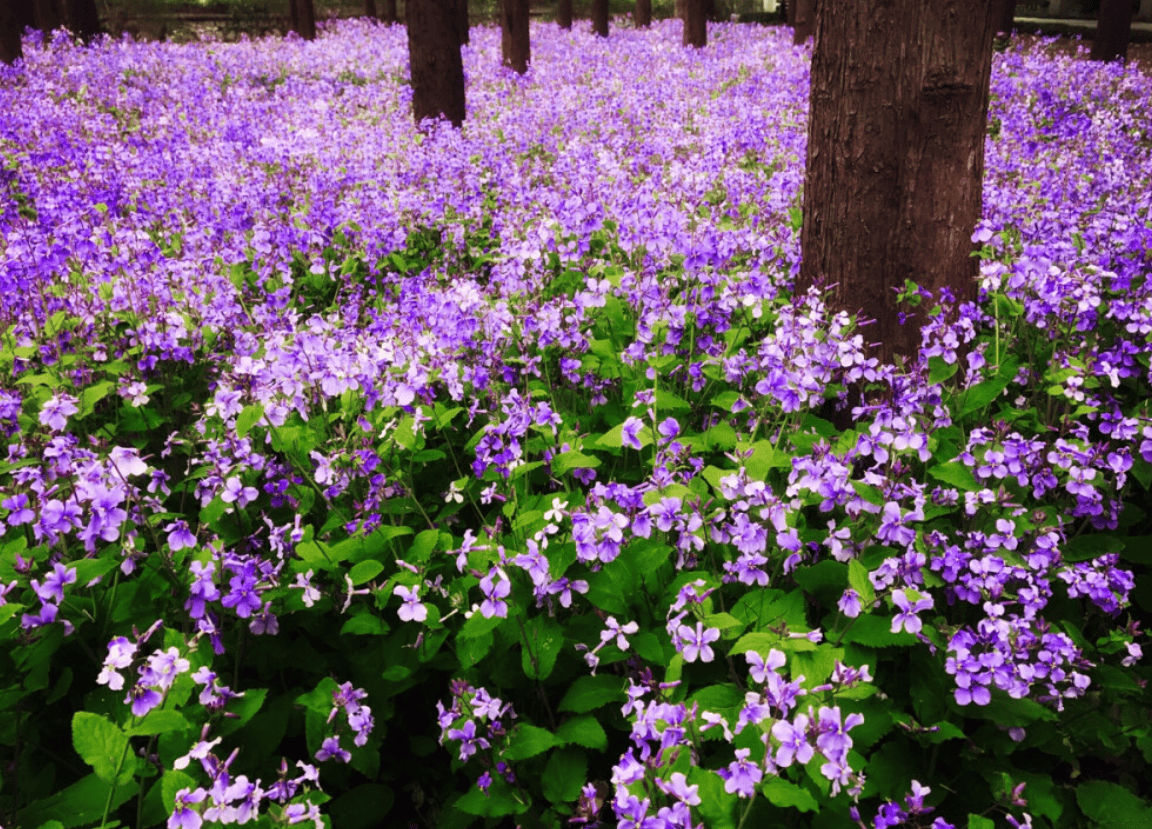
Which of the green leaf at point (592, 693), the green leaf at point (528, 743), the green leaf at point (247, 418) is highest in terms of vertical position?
the green leaf at point (247, 418)

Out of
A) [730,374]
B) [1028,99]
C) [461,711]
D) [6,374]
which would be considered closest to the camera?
[461,711]

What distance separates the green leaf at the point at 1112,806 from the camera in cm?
217

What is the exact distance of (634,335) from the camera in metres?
3.54

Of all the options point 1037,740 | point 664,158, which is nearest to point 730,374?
point 1037,740

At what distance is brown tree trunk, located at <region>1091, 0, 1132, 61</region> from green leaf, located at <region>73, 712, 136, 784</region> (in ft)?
57.7

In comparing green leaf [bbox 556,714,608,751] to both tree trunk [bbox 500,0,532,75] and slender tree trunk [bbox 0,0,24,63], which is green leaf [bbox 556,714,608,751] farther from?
slender tree trunk [bbox 0,0,24,63]

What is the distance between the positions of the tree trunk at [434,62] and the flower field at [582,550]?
222 inches

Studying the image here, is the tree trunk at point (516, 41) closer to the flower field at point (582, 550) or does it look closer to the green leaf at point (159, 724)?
the flower field at point (582, 550)

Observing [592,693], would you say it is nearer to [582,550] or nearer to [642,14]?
[582,550]

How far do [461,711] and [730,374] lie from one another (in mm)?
1585

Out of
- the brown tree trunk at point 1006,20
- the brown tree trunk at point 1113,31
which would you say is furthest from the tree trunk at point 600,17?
the brown tree trunk at point 1113,31

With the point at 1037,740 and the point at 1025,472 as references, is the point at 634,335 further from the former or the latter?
the point at 1037,740

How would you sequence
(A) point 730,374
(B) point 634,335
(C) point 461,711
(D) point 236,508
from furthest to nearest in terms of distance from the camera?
(B) point 634,335
(A) point 730,374
(D) point 236,508
(C) point 461,711

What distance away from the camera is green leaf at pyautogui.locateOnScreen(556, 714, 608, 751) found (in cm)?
213
